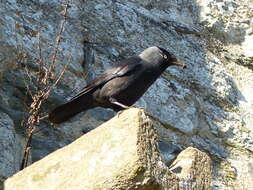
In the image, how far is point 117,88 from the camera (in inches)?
255

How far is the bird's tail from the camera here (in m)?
6.25

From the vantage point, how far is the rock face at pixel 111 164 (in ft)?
12.6

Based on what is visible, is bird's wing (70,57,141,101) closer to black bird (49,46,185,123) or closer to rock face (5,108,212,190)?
black bird (49,46,185,123)

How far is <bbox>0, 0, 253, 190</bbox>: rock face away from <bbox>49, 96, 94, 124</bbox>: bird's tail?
443 millimetres

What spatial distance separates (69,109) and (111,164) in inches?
98.8

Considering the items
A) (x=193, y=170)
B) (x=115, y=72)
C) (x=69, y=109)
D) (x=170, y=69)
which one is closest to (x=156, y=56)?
(x=115, y=72)

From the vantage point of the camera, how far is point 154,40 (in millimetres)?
9055

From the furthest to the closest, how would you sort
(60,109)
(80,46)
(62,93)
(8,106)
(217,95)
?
1. (217,95)
2. (80,46)
3. (62,93)
4. (8,106)
5. (60,109)

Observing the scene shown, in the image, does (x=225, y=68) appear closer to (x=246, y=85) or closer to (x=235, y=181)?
(x=246, y=85)

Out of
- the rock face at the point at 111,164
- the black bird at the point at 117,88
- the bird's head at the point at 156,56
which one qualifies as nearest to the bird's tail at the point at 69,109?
the black bird at the point at 117,88

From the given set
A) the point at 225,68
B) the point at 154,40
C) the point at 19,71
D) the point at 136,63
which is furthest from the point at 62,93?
the point at 225,68

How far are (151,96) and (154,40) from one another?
3.56 feet

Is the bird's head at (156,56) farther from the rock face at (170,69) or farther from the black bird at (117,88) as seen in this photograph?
the rock face at (170,69)

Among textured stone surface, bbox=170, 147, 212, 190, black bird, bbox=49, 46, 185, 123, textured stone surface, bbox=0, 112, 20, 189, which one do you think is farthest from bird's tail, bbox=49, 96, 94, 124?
textured stone surface, bbox=170, 147, 212, 190
